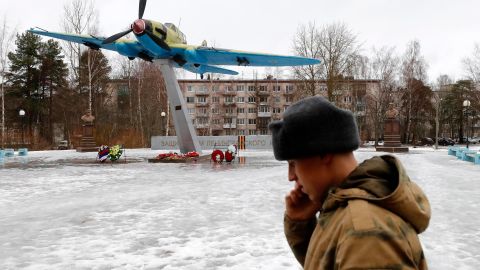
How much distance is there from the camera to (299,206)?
1.46 metres

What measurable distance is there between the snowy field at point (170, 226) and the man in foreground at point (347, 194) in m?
3.16

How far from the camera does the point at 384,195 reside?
1084mm

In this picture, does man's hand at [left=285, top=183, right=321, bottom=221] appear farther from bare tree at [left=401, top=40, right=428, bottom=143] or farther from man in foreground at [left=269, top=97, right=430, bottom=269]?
bare tree at [left=401, top=40, right=428, bottom=143]

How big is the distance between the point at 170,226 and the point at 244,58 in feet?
53.0

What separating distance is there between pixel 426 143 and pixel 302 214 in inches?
2279

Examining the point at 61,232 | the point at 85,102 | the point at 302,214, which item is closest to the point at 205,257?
the point at 61,232

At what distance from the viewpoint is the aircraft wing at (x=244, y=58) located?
2016 cm

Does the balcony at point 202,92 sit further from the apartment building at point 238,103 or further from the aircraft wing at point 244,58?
the aircraft wing at point 244,58

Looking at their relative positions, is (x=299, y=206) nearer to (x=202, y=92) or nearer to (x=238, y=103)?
(x=238, y=103)

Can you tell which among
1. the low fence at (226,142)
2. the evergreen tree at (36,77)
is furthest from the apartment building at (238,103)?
the low fence at (226,142)

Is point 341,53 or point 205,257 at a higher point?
point 341,53

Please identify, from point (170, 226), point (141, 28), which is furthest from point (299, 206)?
point (141, 28)

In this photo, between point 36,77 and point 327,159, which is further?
point 36,77

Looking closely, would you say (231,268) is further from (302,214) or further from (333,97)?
(333,97)
